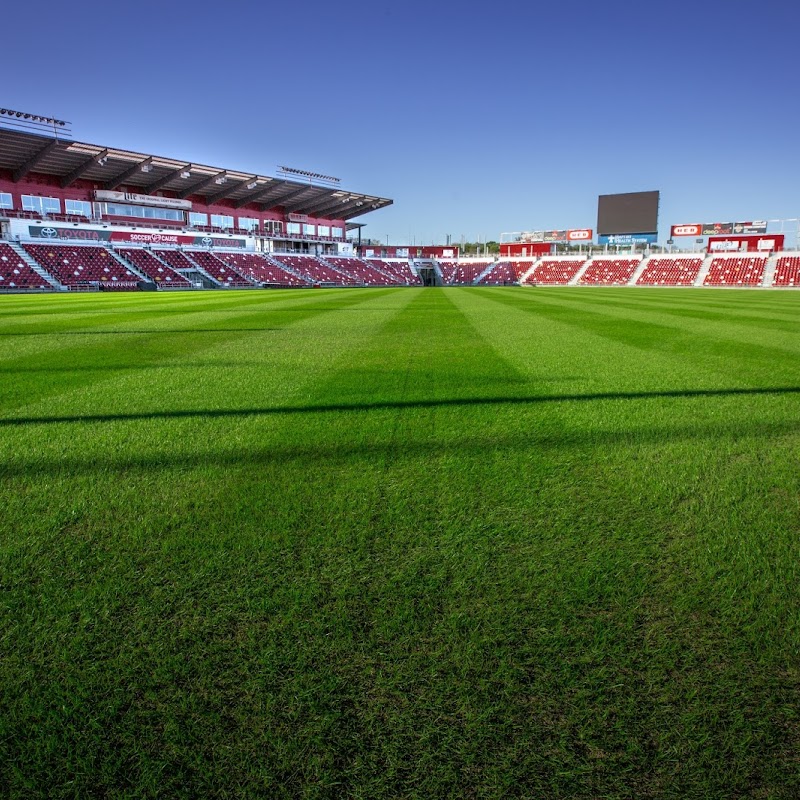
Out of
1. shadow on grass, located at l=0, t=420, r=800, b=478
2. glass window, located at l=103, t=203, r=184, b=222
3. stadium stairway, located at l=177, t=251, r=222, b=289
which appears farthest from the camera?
glass window, located at l=103, t=203, r=184, b=222

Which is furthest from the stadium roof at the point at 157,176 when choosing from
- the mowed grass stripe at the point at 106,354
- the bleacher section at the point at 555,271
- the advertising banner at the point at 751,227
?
the advertising banner at the point at 751,227

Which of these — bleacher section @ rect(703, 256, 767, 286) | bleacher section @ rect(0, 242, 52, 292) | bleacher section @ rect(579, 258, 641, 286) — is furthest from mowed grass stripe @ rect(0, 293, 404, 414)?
bleacher section @ rect(579, 258, 641, 286)

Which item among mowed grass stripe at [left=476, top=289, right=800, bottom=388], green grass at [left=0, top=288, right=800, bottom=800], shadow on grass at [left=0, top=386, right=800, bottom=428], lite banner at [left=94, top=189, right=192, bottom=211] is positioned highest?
lite banner at [left=94, top=189, right=192, bottom=211]

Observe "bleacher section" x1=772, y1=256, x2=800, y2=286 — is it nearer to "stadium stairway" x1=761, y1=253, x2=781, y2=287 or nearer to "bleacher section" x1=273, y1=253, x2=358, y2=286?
"stadium stairway" x1=761, y1=253, x2=781, y2=287

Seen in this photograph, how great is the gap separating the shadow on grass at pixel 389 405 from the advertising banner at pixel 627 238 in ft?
223

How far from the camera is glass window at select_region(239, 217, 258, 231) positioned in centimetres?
6153

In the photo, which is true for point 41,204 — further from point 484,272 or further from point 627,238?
point 627,238

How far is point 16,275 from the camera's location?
37.1 m

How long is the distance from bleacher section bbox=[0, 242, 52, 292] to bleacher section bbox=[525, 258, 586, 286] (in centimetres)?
5260

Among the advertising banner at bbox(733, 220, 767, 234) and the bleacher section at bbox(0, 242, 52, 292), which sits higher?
the advertising banner at bbox(733, 220, 767, 234)

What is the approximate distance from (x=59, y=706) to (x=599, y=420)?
3.67 metres

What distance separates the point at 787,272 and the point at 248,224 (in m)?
56.0

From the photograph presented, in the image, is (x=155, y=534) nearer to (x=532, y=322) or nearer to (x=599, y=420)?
(x=599, y=420)

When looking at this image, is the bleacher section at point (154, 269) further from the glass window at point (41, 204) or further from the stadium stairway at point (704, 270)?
the stadium stairway at point (704, 270)
